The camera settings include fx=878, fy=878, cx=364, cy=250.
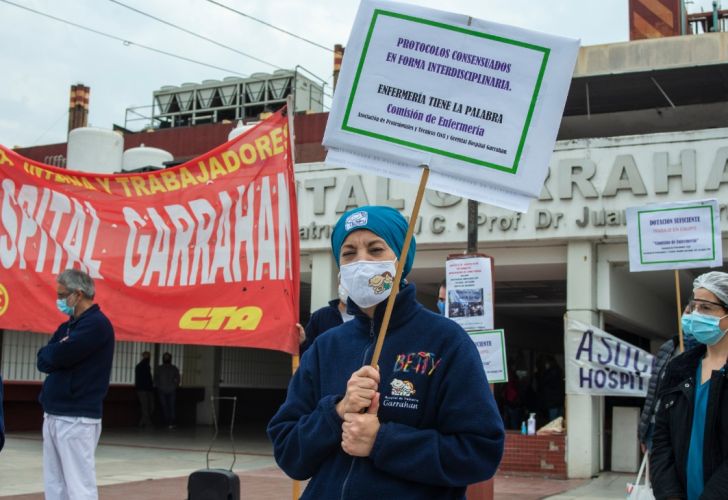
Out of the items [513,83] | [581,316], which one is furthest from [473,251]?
[513,83]

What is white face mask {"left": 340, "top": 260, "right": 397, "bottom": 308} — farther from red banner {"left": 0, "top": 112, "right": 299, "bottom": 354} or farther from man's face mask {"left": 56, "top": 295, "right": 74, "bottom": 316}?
man's face mask {"left": 56, "top": 295, "right": 74, "bottom": 316}

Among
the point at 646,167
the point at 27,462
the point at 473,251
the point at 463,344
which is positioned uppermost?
the point at 646,167

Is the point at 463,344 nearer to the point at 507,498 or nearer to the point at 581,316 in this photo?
the point at 507,498

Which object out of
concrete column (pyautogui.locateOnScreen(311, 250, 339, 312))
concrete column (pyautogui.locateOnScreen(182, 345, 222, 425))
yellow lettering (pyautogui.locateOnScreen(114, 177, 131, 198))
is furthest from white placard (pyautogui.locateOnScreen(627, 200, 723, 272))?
concrete column (pyautogui.locateOnScreen(182, 345, 222, 425))

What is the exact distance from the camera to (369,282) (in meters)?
2.74

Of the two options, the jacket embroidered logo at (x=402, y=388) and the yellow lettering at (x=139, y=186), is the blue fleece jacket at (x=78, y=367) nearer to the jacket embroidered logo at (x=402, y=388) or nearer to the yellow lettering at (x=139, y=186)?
the yellow lettering at (x=139, y=186)

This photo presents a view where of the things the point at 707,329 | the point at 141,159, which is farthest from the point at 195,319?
the point at 141,159

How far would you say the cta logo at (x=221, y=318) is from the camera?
616 cm

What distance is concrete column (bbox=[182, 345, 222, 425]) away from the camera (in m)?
21.5

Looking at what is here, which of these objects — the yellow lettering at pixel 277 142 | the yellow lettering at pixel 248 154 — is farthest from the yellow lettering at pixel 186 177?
the yellow lettering at pixel 277 142

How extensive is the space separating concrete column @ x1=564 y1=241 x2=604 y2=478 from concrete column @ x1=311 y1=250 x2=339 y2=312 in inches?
151

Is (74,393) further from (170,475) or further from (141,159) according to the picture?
(141,159)

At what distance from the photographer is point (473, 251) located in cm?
891

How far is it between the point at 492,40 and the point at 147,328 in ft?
15.0
